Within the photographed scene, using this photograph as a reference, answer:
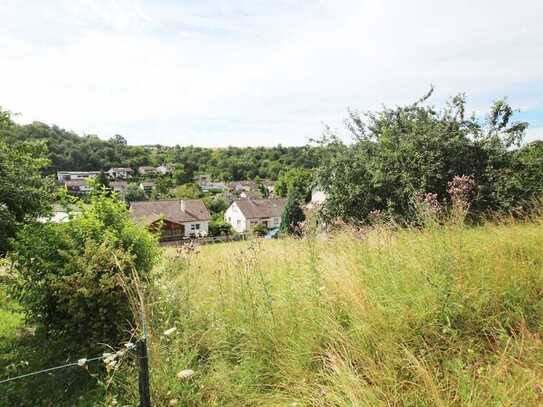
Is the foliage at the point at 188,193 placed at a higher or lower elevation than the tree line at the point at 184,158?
lower

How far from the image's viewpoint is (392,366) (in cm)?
231

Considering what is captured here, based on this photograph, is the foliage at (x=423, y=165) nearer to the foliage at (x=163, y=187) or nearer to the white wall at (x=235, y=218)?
the white wall at (x=235, y=218)

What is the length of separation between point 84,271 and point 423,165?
7.61 metres

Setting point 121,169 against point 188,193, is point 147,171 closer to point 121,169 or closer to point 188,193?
point 121,169

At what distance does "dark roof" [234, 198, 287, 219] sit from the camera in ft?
154

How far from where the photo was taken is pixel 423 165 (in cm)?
835

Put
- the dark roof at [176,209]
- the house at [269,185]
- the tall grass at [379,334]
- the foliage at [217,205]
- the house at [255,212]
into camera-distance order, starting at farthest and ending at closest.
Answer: the house at [269,185] < the foliage at [217,205] < the house at [255,212] < the dark roof at [176,209] < the tall grass at [379,334]

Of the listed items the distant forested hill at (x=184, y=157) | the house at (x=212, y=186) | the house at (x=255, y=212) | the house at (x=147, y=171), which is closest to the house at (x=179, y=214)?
the house at (x=255, y=212)

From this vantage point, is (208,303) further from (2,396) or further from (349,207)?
(349,207)

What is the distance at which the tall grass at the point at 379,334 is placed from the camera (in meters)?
2.15

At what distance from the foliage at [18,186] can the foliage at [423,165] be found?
20.2ft

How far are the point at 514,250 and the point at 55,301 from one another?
5.13m

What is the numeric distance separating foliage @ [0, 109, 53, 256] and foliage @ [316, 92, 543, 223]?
6170 mm

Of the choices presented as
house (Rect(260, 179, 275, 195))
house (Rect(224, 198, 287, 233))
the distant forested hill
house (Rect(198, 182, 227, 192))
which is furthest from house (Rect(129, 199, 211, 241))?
house (Rect(198, 182, 227, 192))
